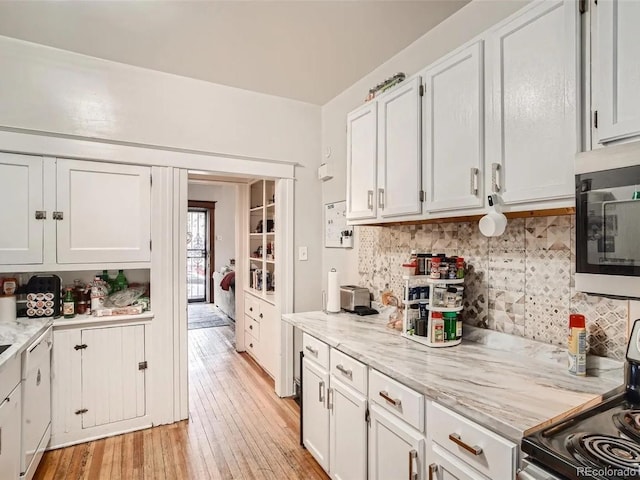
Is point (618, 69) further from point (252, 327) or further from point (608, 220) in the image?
point (252, 327)

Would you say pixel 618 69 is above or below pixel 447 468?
above

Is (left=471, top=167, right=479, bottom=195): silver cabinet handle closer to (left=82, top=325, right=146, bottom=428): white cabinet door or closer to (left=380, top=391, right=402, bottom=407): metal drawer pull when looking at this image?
(left=380, top=391, right=402, bottom=407): metal drawer pull

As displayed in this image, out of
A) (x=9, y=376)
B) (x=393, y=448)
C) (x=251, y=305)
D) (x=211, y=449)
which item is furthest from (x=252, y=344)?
(x=393, y=448)

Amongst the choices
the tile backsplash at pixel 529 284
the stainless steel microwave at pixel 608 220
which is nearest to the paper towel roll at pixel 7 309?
the tile backsplash at pixel 529 284

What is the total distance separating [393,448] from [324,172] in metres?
2.25

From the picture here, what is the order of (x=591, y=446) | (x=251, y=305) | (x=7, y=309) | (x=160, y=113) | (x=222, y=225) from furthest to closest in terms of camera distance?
(x=222, y=225), (x=251, y=305), (x=160, y=113), (x=7, y=309), (x=591, y=446)

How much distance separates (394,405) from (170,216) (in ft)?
6.88

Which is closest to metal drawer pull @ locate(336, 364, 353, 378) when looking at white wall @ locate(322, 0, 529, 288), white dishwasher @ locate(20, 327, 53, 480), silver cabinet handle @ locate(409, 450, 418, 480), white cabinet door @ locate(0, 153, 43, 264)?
silver cabinet handle @ locate(409, 450, 418, 480)

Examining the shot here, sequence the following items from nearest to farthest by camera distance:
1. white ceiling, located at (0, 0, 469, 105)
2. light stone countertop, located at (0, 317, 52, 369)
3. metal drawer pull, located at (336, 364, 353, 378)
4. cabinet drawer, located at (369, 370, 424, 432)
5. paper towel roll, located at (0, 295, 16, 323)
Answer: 1. cabinet drawer, located at (369, 370, 424, 432)
2. light stone countertop, located at (0, 317, 52, 369)
3. metal drawer pull, located at (336, 364, 353, 378)
4. white ceiling, located at (0, 0, 469, 105)
5. paper towel roll, located at (0, 295, 16, 323)

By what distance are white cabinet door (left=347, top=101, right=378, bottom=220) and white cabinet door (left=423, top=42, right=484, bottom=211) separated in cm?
43

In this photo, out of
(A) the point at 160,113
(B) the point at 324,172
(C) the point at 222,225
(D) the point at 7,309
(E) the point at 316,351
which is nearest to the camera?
(E) the point at 316,351

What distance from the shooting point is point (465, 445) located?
1.13 m

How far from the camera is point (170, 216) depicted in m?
2.68

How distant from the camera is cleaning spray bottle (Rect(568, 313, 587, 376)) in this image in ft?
4.27
